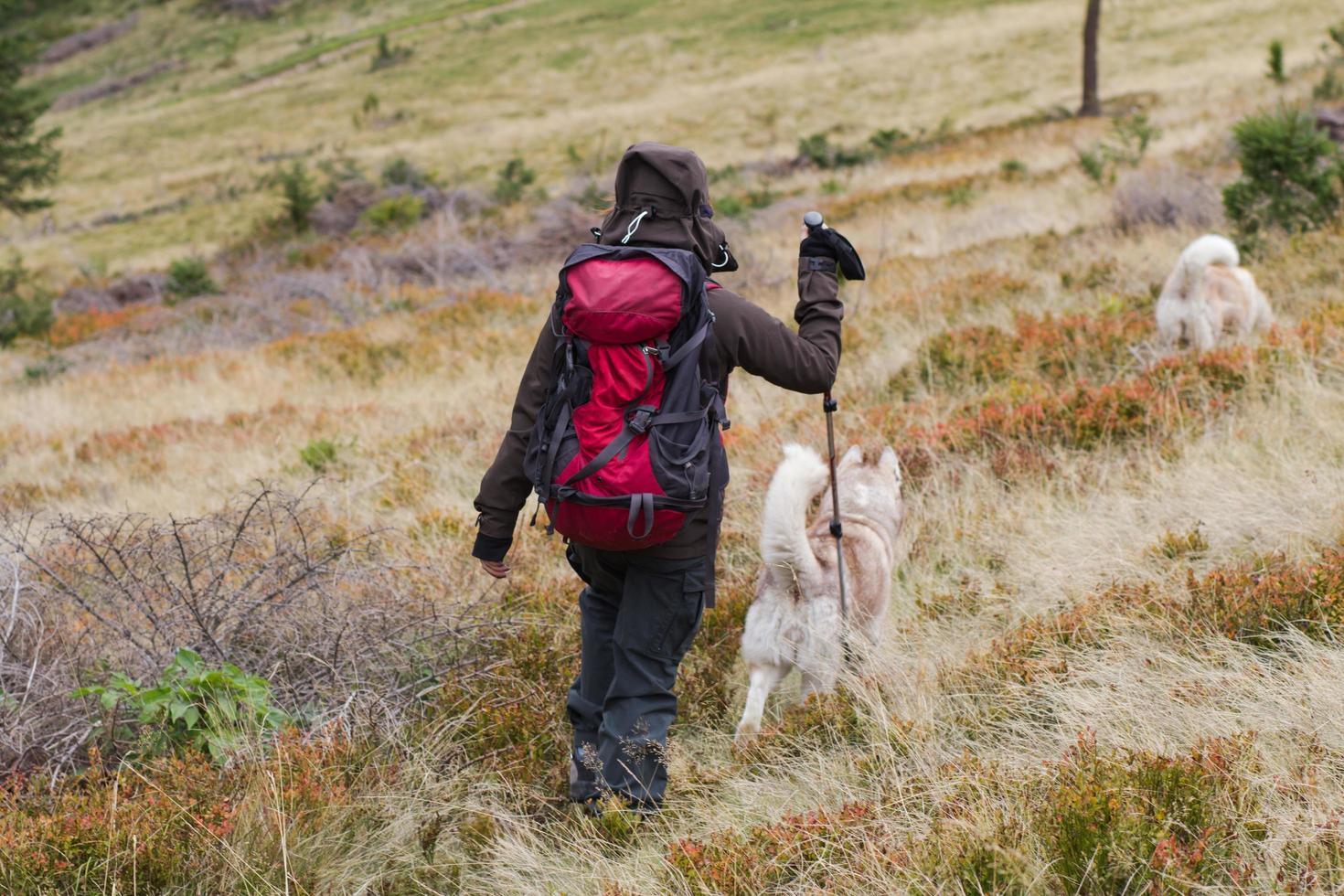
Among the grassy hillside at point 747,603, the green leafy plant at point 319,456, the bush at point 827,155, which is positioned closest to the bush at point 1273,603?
the grassy hillside at point 747,603

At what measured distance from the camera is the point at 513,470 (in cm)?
297

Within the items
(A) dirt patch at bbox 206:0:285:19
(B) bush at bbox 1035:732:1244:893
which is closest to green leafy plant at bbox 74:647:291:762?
(B) bush at bbox 1035:732:1244:893

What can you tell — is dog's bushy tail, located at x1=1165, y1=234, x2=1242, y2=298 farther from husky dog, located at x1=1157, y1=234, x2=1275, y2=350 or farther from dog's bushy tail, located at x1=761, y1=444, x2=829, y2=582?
dog's bushy tail, located at x1=761, y1=444, x2=829, y2=582

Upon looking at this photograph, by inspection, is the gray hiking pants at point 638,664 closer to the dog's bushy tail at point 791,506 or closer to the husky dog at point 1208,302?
the dog's bushy tail at point 791,506

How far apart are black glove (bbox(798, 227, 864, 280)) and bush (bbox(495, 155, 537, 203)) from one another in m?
21.7

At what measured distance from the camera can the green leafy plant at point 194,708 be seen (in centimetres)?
325

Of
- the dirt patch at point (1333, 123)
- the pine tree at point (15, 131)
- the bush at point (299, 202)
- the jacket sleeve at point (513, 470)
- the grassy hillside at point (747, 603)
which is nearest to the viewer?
the grassy hillside at point (747, 603)

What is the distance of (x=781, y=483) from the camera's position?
307 cm

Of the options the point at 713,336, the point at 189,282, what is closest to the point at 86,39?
the point at 189,282

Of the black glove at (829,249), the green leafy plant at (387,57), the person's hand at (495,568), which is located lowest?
the person's hand at (495,568)

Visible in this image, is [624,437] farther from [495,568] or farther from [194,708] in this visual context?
[194,708]

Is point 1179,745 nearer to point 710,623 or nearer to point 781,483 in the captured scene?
point 781,483

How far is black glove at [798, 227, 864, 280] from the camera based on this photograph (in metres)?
3.02

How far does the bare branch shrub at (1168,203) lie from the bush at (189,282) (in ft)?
48.5
